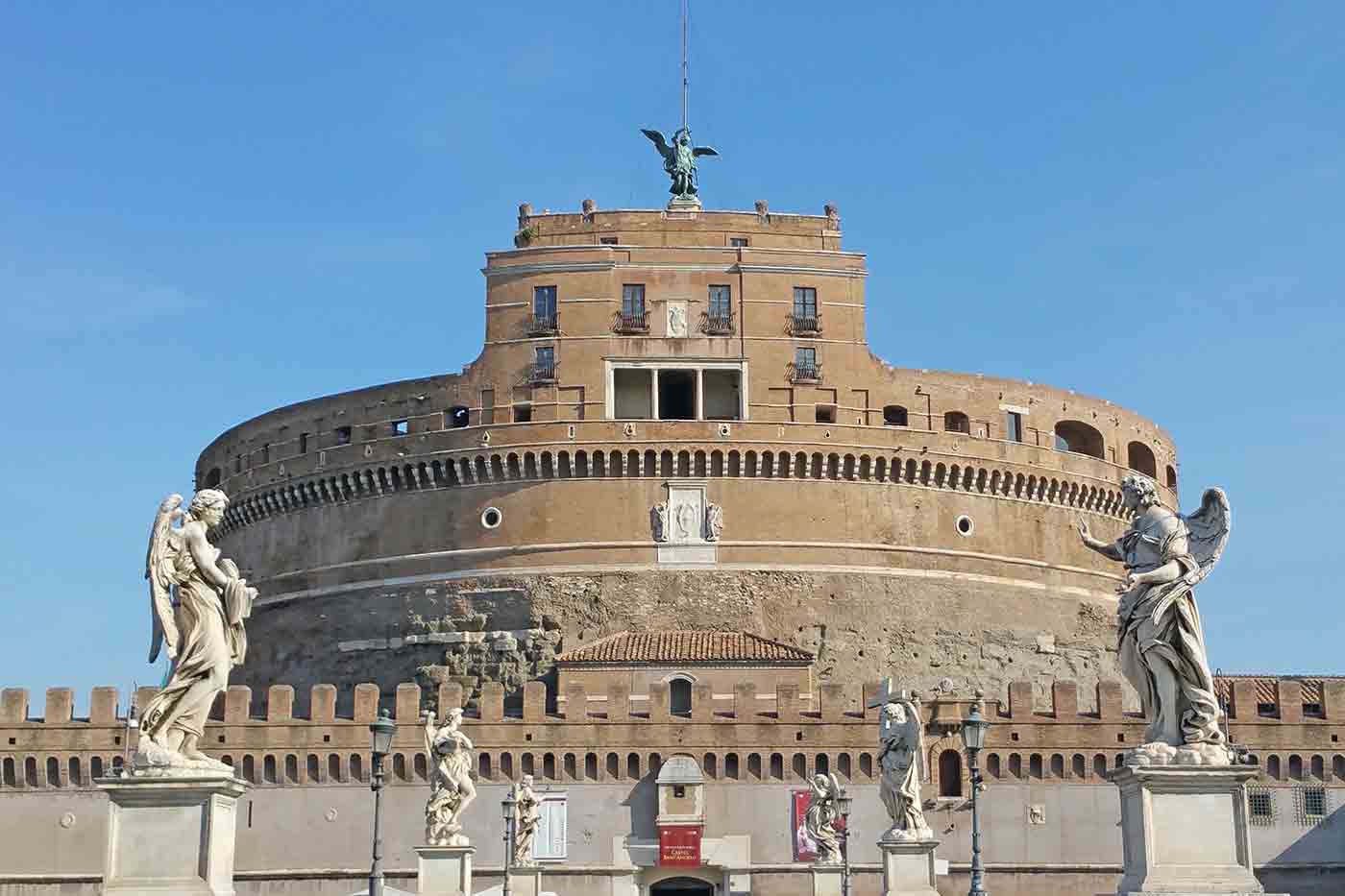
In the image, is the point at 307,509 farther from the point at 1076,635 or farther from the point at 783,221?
the point at 1076,635

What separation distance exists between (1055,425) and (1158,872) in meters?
47.1

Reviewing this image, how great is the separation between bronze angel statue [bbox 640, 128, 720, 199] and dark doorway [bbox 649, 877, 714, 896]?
22.1 m

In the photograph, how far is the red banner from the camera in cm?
4628

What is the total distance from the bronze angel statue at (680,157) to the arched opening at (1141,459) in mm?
15697

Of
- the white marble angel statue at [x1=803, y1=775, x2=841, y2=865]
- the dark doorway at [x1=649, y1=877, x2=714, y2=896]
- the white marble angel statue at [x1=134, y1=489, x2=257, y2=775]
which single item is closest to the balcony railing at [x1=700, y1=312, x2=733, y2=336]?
the dark doorway at [x1=649, y1=877, x2=714, y2=896]

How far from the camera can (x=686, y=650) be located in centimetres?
5059

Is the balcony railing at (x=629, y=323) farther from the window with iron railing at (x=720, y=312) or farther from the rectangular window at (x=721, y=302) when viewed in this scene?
the rectangular window at (x=721, y=302)

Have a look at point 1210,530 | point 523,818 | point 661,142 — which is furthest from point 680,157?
point 1210,530

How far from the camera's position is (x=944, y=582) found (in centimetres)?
5512

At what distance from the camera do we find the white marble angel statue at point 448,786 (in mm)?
26406

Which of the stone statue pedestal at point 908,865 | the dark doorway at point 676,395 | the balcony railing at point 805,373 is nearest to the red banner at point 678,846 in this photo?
the dark doorway at point 676,395

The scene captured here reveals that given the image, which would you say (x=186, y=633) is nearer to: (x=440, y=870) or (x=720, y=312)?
(x=440, y=870)

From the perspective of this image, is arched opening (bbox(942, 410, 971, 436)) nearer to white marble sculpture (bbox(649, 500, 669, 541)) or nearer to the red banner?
white marble sculpture (bbox(649, 500, 669, 541))

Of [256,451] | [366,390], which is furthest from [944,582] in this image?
[256,451]
